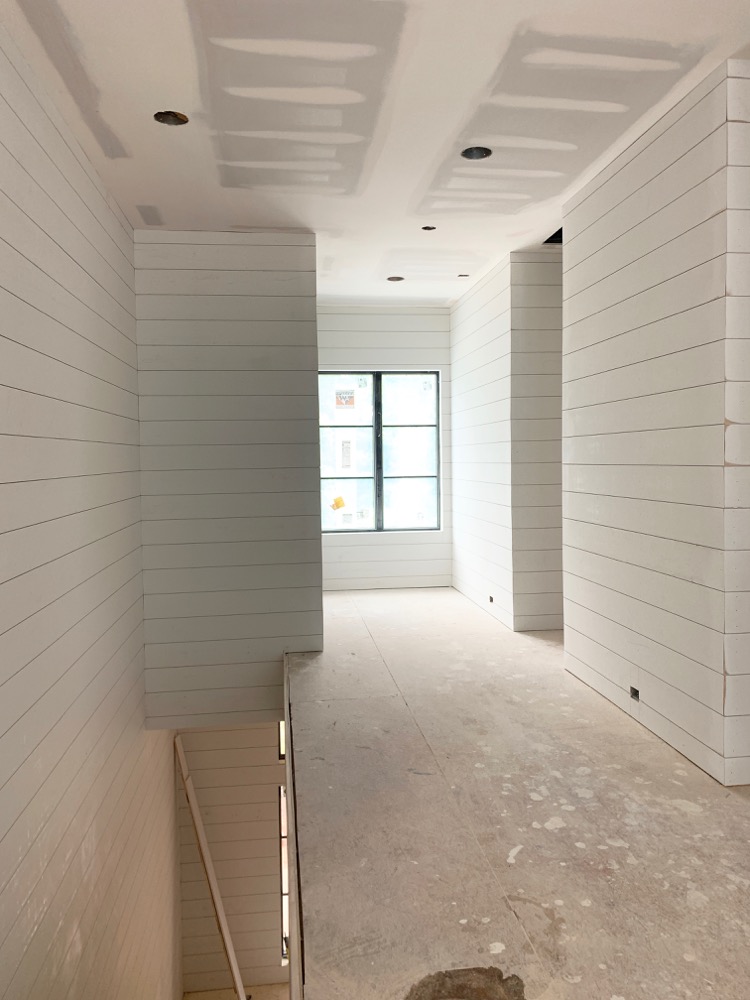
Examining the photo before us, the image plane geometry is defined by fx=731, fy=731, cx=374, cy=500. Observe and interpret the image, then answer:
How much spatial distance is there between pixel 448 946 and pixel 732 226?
2.58 m

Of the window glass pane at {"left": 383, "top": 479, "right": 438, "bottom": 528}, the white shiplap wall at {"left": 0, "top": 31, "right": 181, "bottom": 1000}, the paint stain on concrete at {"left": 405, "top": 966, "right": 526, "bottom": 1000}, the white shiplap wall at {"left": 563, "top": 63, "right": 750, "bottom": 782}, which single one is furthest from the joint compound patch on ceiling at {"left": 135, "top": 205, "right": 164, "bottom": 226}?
the paint stain on concrete at {"left": 405, "top": 966, "right": 526, "bottom": 1000}

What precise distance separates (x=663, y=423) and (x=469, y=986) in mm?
2311

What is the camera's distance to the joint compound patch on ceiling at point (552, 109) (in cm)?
263

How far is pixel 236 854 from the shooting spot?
6.75 meters

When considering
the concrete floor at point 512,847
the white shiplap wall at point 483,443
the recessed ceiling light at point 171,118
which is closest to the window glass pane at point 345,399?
the white shiplap wall at point 483,443

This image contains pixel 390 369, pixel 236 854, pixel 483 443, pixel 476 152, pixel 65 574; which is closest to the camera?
pixel 65 574

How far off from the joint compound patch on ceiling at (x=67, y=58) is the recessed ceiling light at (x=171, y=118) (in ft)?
0.79

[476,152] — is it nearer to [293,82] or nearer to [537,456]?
[293,82]

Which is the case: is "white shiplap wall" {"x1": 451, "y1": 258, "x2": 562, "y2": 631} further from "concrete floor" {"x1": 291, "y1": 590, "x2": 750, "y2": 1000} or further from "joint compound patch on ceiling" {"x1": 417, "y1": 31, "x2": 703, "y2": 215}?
"concrete floor" {"x1": 291, "y1": 590, "x2": 750, "y2": 1000}

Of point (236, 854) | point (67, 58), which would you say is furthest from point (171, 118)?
point (236, 854)

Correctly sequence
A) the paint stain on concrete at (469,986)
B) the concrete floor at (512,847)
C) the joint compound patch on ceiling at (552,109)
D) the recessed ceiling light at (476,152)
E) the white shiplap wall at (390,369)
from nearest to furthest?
the paint stain on concrete at (469,986) < the concrete floor at (512,847) < the joint compound patch on ceiling at (552,109) < the recessed ceiling light at (476,152) < the white shiplap wall at (390,369)

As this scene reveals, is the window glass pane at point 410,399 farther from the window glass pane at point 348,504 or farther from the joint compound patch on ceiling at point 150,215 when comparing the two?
the joint compound patch on ceiling at point 150,215

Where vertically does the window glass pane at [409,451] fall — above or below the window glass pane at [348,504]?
above

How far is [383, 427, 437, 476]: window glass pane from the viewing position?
730cm
